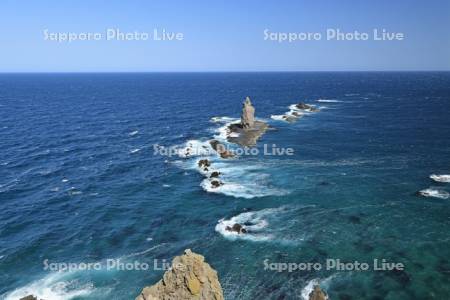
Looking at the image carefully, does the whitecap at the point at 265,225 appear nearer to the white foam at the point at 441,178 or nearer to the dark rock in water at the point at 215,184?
the dark rock in water at the point at 215,184

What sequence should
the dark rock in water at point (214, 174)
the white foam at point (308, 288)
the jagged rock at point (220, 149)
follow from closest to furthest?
the white foam at point (308, 288) < the dark rock in water at point (214, 174) < the jagged rock at point (220, 149)

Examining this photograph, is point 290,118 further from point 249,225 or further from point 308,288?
point 308,288

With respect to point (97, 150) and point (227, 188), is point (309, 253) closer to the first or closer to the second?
point (227, 188)

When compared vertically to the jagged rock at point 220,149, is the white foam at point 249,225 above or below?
below

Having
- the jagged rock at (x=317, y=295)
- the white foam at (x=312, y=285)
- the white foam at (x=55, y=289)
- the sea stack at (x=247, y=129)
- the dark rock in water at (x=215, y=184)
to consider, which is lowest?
the white foam at (x=55, y=289)

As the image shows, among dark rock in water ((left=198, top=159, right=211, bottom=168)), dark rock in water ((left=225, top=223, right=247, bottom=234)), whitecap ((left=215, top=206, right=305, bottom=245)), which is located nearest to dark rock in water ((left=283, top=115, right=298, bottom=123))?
dark rock in water ((left=198, top=159, right=211, bottom=168))

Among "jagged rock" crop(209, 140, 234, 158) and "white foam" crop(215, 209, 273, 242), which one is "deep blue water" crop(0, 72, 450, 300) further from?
"jagged rock" crop(209, 140, 234, 158)

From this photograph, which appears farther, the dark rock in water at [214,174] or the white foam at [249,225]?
the dark rock in water at [214,174]

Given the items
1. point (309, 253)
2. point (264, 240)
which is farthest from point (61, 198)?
point (309, 253)

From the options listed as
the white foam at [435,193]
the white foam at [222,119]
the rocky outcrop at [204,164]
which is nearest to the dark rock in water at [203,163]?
the rocky outcrop at [204,164]
